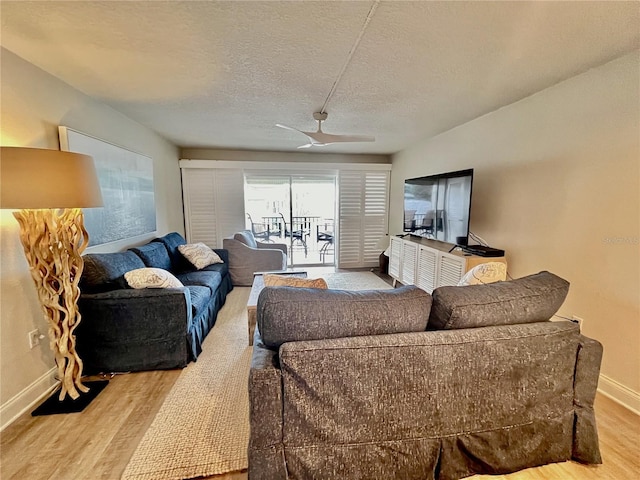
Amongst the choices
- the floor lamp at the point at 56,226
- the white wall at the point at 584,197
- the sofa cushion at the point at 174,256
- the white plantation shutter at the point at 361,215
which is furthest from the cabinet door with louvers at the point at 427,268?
the floor lamp at the point at 56,226

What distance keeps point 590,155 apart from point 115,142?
13.8ft

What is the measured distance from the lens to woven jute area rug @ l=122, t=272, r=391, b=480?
1.37 metres

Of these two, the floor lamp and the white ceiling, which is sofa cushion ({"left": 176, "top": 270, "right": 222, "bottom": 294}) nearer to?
the floor lamp

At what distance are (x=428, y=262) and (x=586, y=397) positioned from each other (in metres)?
2.15

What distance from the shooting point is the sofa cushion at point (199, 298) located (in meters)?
2.40

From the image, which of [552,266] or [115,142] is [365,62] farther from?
[115,142]

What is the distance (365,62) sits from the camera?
1.91 m

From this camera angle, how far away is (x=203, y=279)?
Answer: 304cm

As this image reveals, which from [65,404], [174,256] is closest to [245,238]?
[174,256]

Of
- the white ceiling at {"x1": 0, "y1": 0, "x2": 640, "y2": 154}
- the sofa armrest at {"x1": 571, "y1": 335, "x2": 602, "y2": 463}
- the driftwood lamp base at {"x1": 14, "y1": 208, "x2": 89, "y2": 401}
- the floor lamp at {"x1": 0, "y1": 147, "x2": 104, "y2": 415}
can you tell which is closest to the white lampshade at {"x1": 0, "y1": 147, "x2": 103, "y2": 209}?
the floor lamp at {"x1": 0, "y1": 147, "x2": 104, "y2": 415}

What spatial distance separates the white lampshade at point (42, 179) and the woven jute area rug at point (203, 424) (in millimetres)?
→ 1377

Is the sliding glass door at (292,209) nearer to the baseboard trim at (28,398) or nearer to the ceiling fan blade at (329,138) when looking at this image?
the ceiling fan blade at (329,138)

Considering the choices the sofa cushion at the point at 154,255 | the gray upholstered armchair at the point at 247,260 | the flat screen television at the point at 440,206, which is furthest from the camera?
the gray upholstered armchair at the point at 247,260

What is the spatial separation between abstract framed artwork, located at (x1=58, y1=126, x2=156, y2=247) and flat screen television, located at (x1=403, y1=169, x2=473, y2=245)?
11.7 ft
